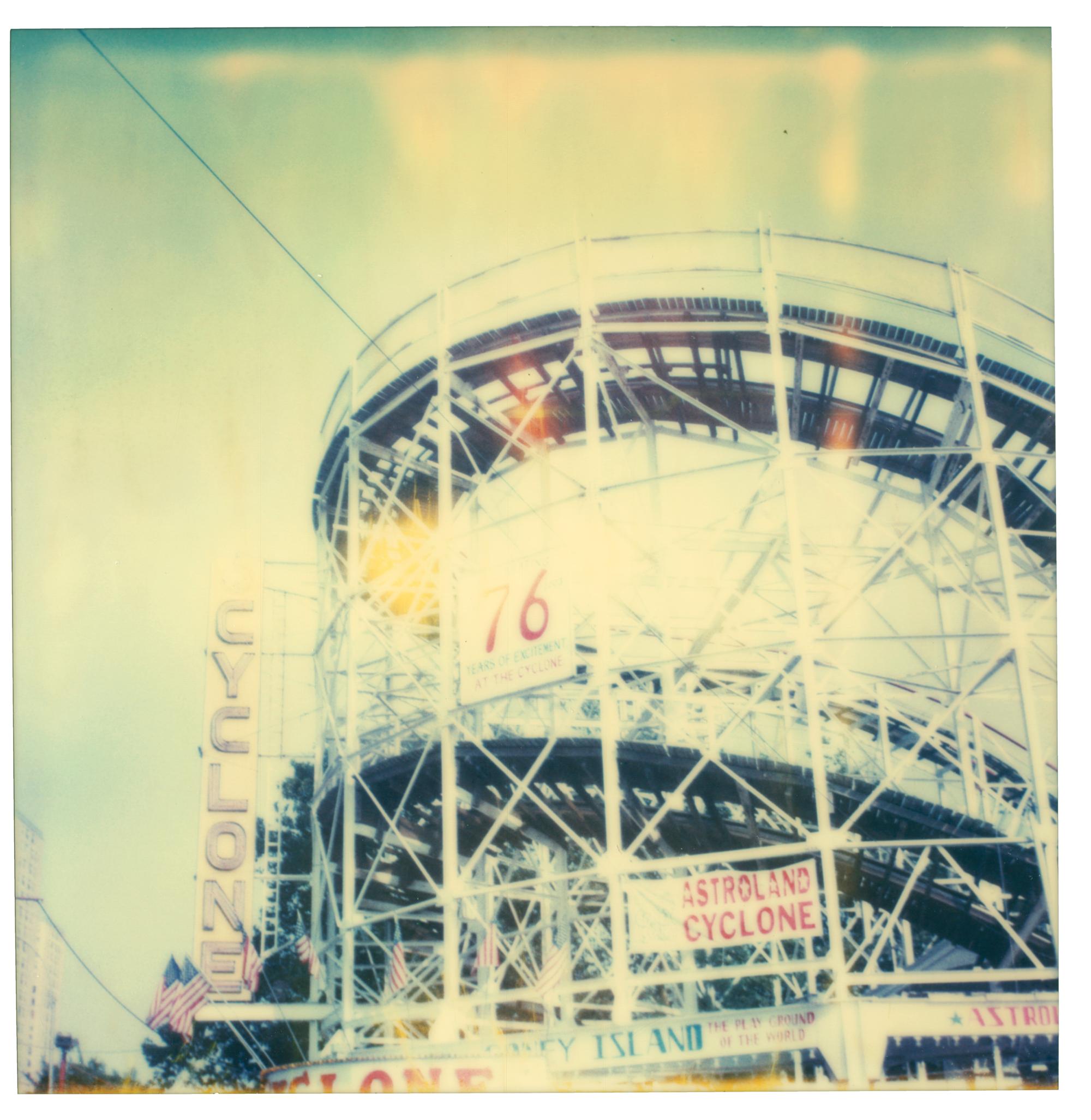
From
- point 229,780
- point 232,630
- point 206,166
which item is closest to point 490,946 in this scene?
point 229,780

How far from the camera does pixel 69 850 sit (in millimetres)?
13852

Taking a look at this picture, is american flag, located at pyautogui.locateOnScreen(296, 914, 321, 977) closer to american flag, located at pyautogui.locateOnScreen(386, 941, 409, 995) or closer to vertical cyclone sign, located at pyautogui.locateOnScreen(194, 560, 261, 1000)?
american flag, located at pyautogui.locateOnScreen(386, 941, 409, 995)

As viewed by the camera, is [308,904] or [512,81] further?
[308,904]

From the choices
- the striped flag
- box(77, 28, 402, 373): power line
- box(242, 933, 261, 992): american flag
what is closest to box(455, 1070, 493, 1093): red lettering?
the striped flag

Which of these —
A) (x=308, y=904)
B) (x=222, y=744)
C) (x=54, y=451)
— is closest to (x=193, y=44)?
(x=54, y=451)

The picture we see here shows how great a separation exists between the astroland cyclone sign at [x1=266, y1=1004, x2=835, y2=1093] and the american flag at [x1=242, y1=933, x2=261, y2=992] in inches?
41.4

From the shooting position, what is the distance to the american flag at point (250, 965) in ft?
45.1

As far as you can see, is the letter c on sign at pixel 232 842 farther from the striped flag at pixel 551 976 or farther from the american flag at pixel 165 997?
the striped flag at pixel 551 976

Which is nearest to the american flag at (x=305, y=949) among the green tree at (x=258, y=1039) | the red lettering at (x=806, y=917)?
the green tree at (x=258, y=1039)

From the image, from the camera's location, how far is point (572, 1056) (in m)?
12.8

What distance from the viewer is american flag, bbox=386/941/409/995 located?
49.9 feet

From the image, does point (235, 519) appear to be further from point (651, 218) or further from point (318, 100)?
point (651, 218)

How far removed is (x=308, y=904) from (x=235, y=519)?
4925mm

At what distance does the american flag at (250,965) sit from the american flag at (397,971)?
1898 mm
